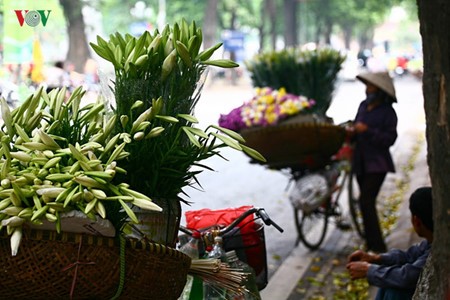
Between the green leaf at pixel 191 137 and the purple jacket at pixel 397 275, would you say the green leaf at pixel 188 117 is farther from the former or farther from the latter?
the purple jacket at pixel 397 275

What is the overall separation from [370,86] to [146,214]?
17.7 ft

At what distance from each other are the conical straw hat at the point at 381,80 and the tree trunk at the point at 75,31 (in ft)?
112

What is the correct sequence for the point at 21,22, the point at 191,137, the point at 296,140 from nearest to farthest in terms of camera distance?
the point at 191,137 → the point at 21,22 → the point at 296,140

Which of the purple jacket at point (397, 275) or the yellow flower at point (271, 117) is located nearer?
the purple jacket at point (397, 275)

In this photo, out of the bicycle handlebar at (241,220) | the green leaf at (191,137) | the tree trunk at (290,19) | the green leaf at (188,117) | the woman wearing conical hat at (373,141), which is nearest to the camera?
the green leaf at (191,137)

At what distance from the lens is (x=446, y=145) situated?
4.74 meters

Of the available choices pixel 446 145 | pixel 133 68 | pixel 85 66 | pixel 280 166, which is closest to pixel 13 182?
pixel 133 68

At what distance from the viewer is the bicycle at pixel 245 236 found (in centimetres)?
491

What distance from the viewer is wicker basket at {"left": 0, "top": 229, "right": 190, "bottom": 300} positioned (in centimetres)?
349

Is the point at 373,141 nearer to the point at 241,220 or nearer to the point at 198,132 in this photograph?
the point at 241,220

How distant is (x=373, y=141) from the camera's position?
30.8 feet

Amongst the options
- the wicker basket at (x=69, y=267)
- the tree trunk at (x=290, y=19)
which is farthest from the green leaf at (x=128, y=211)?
the tree trunk at (x=290, y=19)

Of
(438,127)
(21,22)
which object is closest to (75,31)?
(21,22)

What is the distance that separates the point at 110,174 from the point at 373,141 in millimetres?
6096
